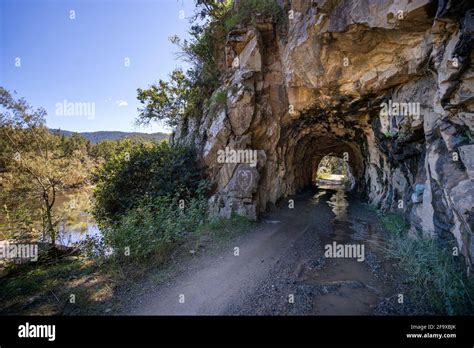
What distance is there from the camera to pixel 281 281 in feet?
16.9

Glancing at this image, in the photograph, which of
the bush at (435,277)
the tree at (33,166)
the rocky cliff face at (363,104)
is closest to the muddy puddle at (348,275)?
the bush at (435,277)

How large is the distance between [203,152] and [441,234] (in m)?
10.8

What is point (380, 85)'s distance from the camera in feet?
28.4

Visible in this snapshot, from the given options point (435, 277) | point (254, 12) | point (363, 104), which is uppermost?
point (254, 12)

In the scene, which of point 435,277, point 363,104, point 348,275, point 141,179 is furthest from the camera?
point 141,179

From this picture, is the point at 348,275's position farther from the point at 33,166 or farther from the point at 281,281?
the point at 33,166

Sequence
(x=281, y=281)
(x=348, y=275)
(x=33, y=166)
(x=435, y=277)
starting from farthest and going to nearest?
(x=33, y=166) < (x=348, y=275) < (x=281, y=281) < (x=435, y=277)

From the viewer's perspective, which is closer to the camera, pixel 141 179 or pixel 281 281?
pixel 281 281

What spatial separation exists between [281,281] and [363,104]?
9976 millimetres

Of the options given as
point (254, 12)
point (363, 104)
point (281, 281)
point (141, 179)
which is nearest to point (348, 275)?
point (281, 281)

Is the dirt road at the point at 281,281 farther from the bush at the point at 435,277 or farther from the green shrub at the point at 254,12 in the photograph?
the green shrub at the point at 254,12

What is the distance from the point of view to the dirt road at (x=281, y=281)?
13.8ft
